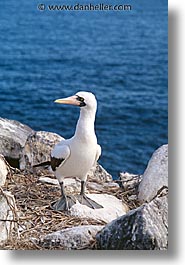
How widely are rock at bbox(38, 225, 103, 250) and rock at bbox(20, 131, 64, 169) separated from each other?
10.9 inches

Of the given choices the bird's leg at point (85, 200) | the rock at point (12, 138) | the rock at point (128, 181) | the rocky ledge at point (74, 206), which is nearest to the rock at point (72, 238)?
the rocky ledge at point (74, 206)

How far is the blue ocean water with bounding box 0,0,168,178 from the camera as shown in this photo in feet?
8.89

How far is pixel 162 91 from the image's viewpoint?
8.87 feet

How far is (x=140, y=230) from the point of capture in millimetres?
2572

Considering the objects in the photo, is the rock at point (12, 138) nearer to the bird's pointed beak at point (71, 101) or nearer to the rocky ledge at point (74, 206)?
the rocky ledge at point (74, 206)

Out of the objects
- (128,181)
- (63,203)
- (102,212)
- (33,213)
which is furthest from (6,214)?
(128,181)

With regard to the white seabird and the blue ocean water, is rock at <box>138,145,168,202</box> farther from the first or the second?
the white seabird

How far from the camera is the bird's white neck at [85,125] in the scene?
8.73ft

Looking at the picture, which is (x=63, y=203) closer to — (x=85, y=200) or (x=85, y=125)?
(x=85, y=200)

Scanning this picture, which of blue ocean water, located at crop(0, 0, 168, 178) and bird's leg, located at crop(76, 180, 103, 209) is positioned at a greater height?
blue ocean water, located at crop(0, 0, 168, 178)

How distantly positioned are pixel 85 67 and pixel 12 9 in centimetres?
31

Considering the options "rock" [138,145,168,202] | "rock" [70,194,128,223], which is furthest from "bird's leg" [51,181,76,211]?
"rock" [138,145,168,202]

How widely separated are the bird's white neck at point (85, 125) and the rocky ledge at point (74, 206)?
0.13 metres

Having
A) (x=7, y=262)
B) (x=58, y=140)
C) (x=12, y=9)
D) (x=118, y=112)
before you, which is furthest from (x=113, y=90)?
(x=7, y=262)
